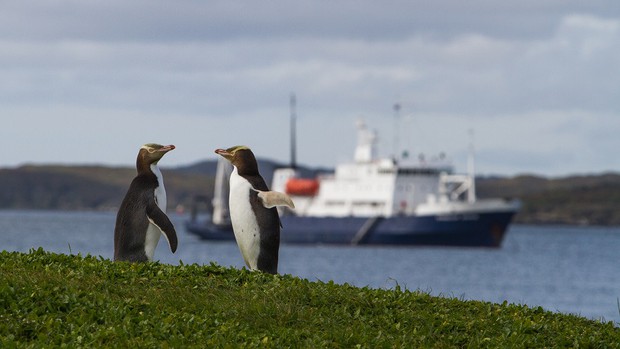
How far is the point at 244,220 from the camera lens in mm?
11320

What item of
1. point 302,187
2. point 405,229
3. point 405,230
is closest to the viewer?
point 405,229

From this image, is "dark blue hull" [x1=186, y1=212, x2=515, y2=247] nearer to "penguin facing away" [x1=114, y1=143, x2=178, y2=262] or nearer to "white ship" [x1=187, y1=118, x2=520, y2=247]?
"white ship" [x1=187, y1=118, x2=520, y2=247]

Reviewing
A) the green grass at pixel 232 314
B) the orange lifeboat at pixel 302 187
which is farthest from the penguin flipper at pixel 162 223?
the orange lifeboat at pixel 302 187

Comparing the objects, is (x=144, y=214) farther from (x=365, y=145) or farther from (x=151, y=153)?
(x=365, y=145)

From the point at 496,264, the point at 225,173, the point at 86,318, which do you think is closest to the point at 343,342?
the point at 86,318

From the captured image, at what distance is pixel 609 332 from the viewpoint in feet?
34.4

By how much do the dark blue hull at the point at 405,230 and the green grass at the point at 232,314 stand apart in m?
60.0

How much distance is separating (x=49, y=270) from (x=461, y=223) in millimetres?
62481

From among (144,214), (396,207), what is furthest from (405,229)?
(144,214)

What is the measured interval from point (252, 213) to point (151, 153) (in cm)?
117

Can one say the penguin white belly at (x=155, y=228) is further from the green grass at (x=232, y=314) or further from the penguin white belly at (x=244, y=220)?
the penguin white belly at (x=244, y=220)

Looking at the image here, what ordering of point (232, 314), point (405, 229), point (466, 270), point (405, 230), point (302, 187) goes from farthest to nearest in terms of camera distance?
Answer: point (302, 187) → point (405, 230) → point (405, 229) → point (466, 270) → point (232, 314)

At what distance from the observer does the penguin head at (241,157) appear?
1148 cm

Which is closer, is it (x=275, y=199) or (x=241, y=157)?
(x=275, y=199)
